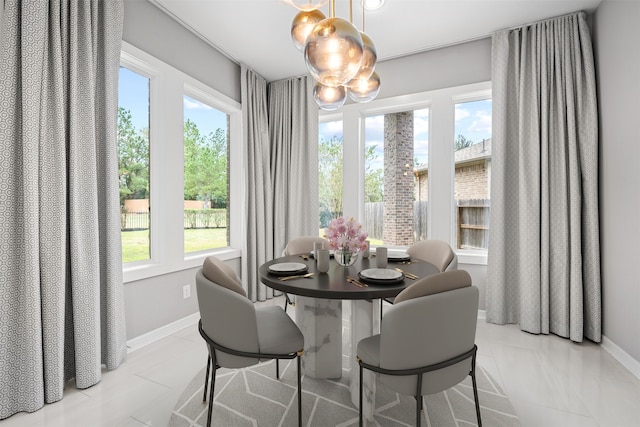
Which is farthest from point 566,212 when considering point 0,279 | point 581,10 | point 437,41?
point 0,279

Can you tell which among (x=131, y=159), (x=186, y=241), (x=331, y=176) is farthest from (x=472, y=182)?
(x=131, y=159)

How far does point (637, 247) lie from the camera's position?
2.05 metres

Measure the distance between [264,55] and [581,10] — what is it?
289 centimetres

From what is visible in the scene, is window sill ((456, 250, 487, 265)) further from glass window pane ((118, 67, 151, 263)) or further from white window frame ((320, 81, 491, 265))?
glass window pane ((118, 67, 151, 263))

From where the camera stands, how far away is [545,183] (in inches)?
104

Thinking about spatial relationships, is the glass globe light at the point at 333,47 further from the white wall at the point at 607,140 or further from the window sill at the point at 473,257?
the window sill at the point at 473,257

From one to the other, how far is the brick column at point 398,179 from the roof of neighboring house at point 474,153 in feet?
1.68

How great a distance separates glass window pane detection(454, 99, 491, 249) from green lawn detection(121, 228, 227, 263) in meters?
2.65

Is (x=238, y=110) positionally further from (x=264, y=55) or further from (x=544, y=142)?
(x=544, y=142)

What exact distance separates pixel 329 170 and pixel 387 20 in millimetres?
1717

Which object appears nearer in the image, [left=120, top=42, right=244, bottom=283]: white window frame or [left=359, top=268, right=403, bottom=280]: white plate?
A: [left=359, top=268, right=403, bottom=280]: white plate

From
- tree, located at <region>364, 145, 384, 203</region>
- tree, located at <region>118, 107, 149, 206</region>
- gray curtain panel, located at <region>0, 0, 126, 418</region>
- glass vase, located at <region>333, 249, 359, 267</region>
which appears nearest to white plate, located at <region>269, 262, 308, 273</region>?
glass vase, located at <region>333, 249, 359, 267</region>

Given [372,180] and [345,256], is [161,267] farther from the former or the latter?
[372,180]

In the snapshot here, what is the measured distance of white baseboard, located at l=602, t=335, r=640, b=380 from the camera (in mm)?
2010
